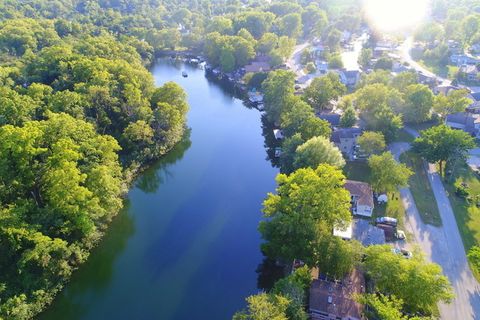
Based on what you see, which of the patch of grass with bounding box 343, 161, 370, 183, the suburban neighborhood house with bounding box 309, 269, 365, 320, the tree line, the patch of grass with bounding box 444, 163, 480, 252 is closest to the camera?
the suburban neighborhood house with bounding box 309, 269, 365, 320

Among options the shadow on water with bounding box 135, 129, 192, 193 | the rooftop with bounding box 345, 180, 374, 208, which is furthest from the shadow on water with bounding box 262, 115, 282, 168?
the rooftop with bounding box 345, 180, 374, 208

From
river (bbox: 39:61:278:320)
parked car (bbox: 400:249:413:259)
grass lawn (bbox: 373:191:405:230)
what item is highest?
parked car (bbox: 400:249:413:259)

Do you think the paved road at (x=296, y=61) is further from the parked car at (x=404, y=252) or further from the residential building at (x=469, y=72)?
the parked car at (x=404, y=252)

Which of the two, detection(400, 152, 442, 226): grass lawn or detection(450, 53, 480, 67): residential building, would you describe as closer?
detection(400, 152, 442, 226): grass lawn

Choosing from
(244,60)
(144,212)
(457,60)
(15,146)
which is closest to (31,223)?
(15,146)

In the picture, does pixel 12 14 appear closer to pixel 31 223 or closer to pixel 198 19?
pixel 198 19

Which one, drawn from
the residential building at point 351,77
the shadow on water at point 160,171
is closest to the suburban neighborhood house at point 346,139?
the shadow on water at point 160,171

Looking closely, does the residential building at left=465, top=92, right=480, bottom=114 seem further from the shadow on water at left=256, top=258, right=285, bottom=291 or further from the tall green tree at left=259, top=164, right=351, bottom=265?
the shadow on water at left=256, top=258, right=285, bottom=291
